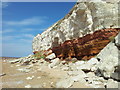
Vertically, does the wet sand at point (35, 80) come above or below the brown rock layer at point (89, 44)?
below

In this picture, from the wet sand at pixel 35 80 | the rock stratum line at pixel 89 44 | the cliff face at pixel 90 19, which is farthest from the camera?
the cliff face at pixel 90 19

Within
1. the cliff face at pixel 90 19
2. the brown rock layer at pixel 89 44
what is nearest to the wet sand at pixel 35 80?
the brown rock layer at pixel 89 44

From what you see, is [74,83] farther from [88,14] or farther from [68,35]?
[68,35]

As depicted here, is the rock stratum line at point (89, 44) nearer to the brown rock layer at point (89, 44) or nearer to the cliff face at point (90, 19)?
the brown rock layer at point (89, 44)

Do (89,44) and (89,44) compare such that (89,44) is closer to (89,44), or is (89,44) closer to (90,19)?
(89,44)

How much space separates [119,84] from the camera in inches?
161

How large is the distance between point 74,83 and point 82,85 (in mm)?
360

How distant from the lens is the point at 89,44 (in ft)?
35.3

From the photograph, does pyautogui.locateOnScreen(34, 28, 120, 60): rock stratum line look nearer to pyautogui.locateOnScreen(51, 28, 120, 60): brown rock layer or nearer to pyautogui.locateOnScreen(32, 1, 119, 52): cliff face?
pyautogui.locateOnScreen(51, 28, 120, 60): brown rock layer

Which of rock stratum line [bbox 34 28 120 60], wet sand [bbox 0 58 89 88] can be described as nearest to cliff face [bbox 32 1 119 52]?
rock stratum line [bbox 34 28 120 60]

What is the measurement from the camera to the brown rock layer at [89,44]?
30.5ft

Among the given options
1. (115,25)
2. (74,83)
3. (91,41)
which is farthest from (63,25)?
(74,83)

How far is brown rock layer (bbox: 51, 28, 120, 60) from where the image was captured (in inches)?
367

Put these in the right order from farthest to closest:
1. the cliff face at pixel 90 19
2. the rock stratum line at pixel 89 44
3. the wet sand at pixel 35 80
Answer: the cliff face at pixel 90 19 → the rock stratum line at pixel 89 44 → the wet sand at pixel 35 80
